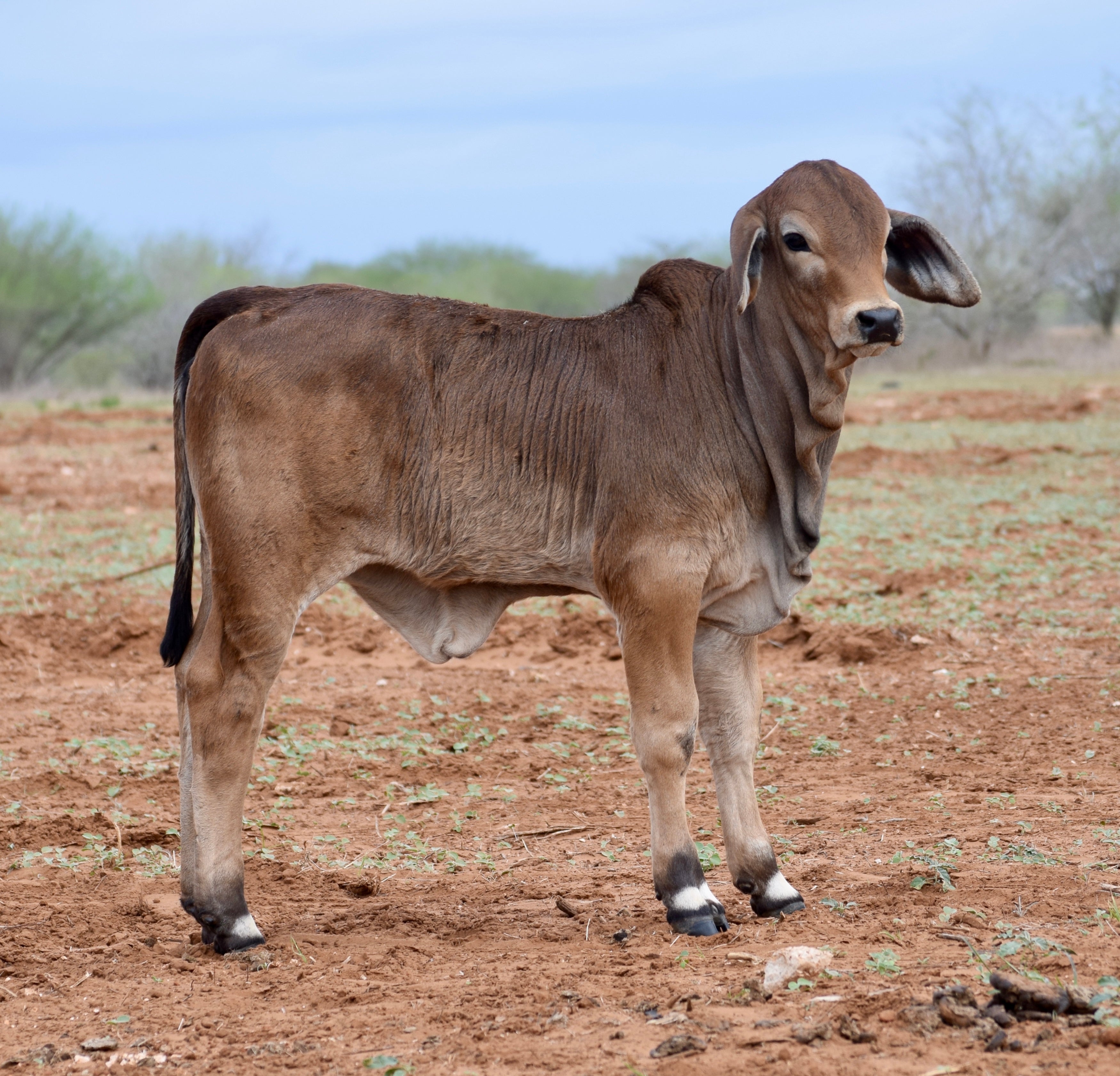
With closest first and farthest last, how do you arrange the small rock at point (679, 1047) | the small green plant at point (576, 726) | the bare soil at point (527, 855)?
the small rock at point (679, 1047) → the bare soil at point (527, 855) → the small green plant at point (576, 726)

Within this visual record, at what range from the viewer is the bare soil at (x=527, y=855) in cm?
320

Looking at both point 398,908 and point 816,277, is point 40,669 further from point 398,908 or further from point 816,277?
point 816,277

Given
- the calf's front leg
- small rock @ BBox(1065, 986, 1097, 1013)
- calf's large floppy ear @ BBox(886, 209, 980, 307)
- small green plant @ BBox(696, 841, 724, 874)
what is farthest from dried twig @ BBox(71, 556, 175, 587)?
small rock @ BBox(1065, 986, 1097, 1013)

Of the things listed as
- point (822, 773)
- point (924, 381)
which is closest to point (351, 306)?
point (822, 773)

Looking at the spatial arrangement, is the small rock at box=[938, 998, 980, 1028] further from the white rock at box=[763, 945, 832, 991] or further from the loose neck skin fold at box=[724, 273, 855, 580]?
the loose neck skin fold at box=[724, 273, 855, 580]

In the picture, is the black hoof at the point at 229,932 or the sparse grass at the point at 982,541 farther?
the sparse grass at the point at 982,541

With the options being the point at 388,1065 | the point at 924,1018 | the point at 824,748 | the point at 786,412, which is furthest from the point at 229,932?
the point at 824,748

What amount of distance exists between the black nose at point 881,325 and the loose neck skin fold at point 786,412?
37 cm

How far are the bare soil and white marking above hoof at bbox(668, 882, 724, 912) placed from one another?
0.11 m

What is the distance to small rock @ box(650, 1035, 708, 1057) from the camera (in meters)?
2.93

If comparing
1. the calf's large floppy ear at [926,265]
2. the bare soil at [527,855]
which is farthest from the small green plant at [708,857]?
the calf's large floppy ear at [926,265]

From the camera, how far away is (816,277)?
4.00 m

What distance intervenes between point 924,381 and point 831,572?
2146 cm

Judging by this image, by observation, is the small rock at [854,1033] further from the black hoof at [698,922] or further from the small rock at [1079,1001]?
the black hoof at [698,922]
